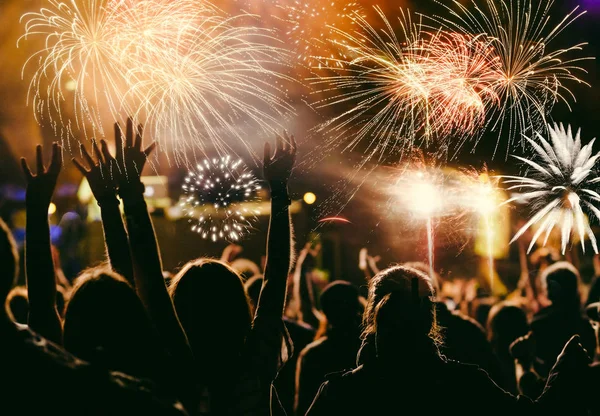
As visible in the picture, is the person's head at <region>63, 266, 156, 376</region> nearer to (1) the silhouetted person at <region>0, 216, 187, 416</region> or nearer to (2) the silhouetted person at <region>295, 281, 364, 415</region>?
(1) the silhouetted person at <region>0, 216, 187, 416</region>

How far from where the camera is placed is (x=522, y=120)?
7059mm

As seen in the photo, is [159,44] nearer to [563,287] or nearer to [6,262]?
[563,287]

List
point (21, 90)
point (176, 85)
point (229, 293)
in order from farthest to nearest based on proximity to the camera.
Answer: point (21, 90) → point (176, 85) → point (229, 293)

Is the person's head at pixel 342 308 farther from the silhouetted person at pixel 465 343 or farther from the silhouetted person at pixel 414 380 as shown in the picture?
the silhouetted person at pixel 414 380

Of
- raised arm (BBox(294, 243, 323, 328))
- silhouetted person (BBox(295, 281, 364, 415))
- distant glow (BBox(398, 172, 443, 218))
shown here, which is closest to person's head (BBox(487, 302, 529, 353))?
silhouetted person (BBox(295, 281, 364, 415))

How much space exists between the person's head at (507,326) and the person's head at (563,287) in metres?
0.34

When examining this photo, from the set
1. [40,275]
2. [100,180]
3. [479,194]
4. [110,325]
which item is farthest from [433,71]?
[110,325]

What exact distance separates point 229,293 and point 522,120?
5973 mm

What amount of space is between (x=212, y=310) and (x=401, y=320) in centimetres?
78

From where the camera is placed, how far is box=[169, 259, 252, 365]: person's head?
2205 mm

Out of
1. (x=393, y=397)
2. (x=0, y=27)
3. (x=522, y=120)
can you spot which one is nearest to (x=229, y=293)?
(x=393, y=397)

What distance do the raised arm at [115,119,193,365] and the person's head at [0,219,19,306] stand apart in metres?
0.65

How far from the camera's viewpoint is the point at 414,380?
209 centimetres

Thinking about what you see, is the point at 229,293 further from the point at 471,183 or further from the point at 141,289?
the point at 471,183
